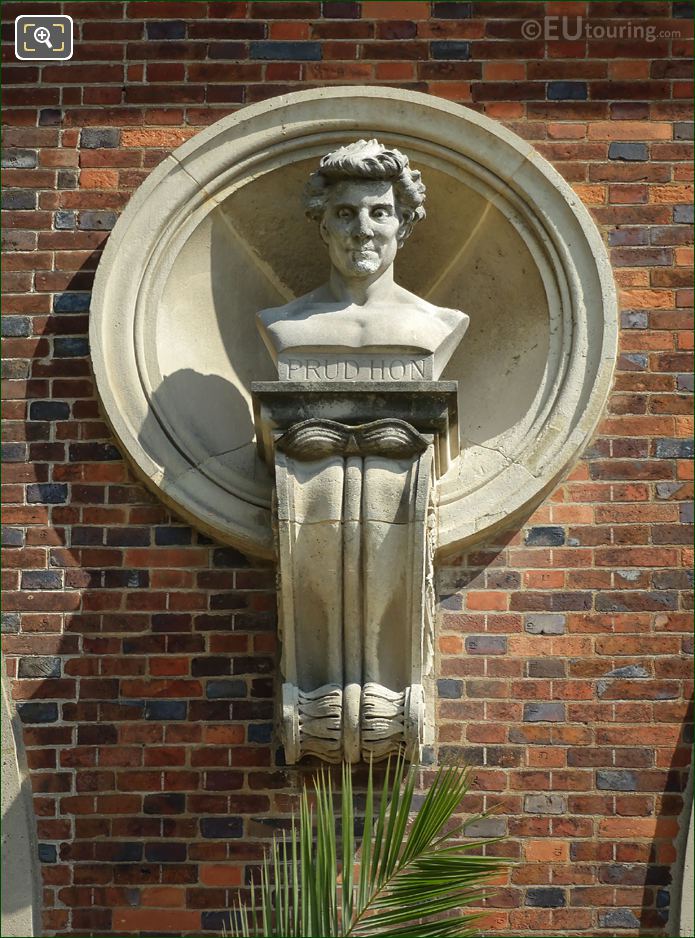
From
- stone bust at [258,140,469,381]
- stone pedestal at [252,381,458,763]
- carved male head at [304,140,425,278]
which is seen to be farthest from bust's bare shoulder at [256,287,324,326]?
stone pedestal at [252,381,458,763]

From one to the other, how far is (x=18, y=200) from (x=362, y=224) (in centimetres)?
127

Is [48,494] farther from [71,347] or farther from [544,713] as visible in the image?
[544,713]

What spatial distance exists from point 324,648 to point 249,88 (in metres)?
2.05

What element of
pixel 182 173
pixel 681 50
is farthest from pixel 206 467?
pixel 681 50

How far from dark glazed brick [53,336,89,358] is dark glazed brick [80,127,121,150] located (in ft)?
2.26

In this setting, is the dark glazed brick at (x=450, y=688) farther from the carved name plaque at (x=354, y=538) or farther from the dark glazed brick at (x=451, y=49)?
the dark glazed brick at (x=451, y=49)

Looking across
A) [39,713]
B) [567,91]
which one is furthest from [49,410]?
[567,91]

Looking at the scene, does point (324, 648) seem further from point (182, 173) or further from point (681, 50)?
point (681, 50)

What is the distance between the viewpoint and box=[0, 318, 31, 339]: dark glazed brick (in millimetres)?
7387

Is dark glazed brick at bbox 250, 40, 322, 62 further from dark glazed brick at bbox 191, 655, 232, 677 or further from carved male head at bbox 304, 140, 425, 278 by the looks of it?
dark glazed brick at bbox 191, 655, 232, 677

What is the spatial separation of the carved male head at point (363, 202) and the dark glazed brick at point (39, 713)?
1.66 m

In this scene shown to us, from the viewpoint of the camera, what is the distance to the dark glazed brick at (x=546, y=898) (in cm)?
673

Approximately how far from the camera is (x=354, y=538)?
664 cm

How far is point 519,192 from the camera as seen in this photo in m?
7.41
